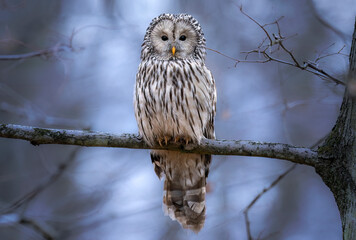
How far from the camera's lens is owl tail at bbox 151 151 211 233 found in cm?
416

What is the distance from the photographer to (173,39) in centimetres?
408

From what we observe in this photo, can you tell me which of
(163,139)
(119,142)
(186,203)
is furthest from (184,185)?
(119,142)

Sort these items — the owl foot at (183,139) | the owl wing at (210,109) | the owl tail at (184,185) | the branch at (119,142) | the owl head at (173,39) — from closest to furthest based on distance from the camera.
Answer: the branch at (119,142), the owl foot at (183,139), the owl wing at (210,109), the owl head at (173,39), the owl tail at (184,185)

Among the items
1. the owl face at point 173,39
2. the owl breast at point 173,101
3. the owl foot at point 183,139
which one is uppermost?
the owl face at point 173,39

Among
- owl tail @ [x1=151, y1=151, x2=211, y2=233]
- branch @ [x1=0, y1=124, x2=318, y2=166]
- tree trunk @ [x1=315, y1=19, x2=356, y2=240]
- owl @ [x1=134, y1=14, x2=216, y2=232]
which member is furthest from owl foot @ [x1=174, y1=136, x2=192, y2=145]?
tree trunk @ [x1=315, y1=19, x2=356, y2=240]

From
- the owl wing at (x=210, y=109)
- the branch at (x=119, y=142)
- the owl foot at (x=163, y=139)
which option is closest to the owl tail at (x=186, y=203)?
the owl wing at (x=210, y=109)

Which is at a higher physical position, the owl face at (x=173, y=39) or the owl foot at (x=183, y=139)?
the owl face at (x=173, y=39)

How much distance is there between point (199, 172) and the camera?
13.9ft

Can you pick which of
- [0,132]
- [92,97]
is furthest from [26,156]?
[0,132]

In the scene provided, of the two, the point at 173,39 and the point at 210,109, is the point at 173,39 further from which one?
the point at 210,109

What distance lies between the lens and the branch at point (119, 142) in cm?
293

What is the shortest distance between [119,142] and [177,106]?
2.17 feet

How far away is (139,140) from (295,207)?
19.9ft

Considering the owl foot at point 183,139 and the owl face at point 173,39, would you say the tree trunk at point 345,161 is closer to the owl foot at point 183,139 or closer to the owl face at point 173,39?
the owl foot at point 183,139
